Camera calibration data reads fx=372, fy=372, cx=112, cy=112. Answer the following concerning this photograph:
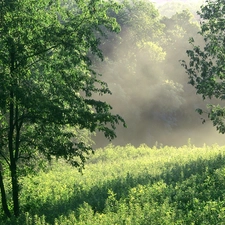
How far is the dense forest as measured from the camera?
5888cm

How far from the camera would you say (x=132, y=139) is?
57031 mm

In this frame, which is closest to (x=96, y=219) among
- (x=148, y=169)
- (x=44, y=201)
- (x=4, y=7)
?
(x=44, y=201)

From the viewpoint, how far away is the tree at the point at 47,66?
36.7ft

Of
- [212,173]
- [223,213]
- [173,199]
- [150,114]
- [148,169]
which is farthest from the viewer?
[150,114]

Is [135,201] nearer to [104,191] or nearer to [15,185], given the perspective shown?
[104,191]

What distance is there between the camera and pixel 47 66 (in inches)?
467

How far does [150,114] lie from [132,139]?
6268 mm

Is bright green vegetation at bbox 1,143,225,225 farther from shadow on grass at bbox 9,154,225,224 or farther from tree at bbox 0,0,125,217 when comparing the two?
tree at bbox 0,0,125,217

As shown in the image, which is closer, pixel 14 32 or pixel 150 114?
pixel 14 32

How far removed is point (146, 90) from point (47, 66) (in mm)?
50407

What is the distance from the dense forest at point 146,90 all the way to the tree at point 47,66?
144 ft

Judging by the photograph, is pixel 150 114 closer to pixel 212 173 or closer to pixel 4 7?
pixel 212 173

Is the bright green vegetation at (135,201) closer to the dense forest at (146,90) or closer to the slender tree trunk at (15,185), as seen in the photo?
the slender tree trunk at (15,185)

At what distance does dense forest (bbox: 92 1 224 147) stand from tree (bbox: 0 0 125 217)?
1732 inches
